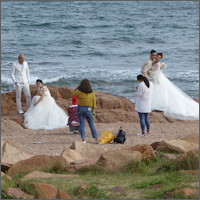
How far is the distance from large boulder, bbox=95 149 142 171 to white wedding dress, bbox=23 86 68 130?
209 inches

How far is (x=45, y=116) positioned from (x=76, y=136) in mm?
1659

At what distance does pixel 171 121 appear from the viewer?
551 inches

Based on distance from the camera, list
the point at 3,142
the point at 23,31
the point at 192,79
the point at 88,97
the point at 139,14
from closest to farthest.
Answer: the point at 3,142 → the point at 88,97 → the point at 192,79 → the point at 23,31 → the point at 139,14

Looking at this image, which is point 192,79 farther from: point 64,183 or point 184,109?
point 64,183

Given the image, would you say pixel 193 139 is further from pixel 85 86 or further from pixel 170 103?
pixel 170 103

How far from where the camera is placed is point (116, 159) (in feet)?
26.9

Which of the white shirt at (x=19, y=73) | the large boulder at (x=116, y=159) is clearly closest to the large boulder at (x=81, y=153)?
the large boulder at (x=116, y=159)

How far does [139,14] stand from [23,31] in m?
13.2

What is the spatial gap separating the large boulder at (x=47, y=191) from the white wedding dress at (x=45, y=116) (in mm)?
6703

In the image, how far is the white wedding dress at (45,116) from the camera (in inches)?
529

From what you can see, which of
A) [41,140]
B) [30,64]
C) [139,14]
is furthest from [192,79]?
[139,14]

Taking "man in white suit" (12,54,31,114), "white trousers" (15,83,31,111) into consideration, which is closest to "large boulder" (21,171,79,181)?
"man in white suit" (12,54,31,114)

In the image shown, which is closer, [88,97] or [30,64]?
[88,97]

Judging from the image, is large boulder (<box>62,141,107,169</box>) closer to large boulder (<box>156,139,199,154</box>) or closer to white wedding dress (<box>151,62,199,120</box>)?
large boulder (<box>156,139,199,154</box>)
